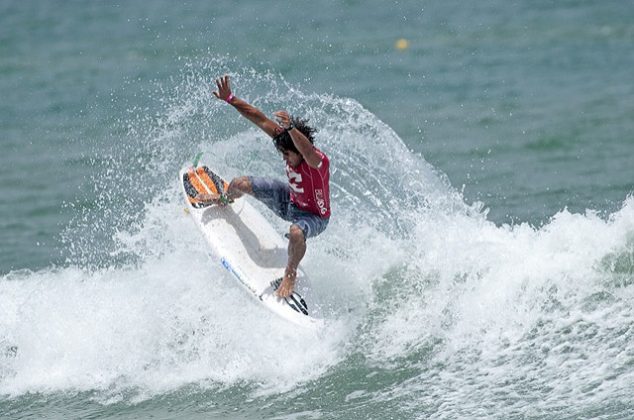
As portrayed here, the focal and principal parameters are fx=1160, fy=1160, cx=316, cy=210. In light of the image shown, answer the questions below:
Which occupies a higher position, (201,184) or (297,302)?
(201,184)

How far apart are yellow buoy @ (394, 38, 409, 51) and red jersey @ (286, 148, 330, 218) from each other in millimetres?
12913

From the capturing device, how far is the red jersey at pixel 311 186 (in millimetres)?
9750

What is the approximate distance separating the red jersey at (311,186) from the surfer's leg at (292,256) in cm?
25

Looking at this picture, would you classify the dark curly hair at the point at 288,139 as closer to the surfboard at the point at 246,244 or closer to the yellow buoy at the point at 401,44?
the surfboard at the point at 246,244

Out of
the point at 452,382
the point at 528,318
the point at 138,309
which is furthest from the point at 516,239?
the point at 138,309

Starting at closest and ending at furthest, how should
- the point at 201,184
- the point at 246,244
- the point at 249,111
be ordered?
the point at 249,111
the point at 246,244
the point at 201,184

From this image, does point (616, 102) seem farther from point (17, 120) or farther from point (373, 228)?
point (17, 120)

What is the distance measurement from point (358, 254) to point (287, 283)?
1409mm

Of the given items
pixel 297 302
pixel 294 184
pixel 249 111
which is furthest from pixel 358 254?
pixel 249 111

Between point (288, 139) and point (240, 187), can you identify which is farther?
point (240, 187)

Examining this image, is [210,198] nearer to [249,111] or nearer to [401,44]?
[249,111]

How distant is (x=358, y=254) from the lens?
11336mm

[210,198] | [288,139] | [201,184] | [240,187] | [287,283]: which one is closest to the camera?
[288,139]

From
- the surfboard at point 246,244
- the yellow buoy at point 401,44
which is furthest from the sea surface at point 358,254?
the yellow buoy at point 401,44
